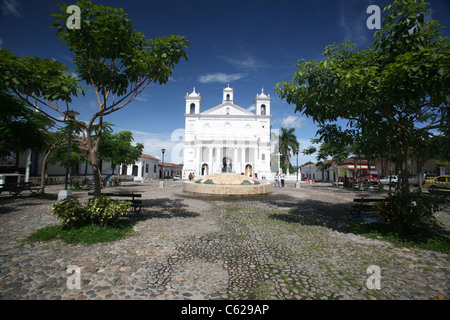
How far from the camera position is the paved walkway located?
283 cm

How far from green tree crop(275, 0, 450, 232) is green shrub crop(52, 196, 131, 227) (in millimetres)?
5771

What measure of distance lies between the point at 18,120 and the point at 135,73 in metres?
7.75

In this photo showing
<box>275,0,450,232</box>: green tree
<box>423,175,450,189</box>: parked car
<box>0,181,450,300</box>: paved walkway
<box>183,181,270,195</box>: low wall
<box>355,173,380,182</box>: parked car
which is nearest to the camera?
<box>0,181,450,300</box>: paved walkway

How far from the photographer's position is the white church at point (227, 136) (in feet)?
147

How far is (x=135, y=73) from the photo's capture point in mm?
5949

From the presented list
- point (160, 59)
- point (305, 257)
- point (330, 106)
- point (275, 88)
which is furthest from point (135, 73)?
point (305, 257)

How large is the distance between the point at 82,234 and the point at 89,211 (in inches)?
22.3

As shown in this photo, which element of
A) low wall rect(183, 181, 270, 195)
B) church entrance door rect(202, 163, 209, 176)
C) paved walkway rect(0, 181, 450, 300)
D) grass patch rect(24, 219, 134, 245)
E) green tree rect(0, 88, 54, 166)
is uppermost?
green tree rect(0, 88, 54, 166)

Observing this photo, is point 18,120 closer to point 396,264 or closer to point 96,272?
point 96,272

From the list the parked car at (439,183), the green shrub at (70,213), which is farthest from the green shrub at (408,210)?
the parked car at (439,183)

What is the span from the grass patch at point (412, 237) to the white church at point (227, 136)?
38204mm

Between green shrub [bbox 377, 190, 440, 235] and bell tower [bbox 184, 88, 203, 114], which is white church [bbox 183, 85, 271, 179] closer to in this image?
bell tower [bbox 184, 88, 203, 114]

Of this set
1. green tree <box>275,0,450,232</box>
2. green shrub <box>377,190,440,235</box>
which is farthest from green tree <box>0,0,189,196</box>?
green shrub <box>377,190,440,235</box>

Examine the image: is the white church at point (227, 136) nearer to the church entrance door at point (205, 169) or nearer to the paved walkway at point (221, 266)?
the church entrance door at point (205, 169)
